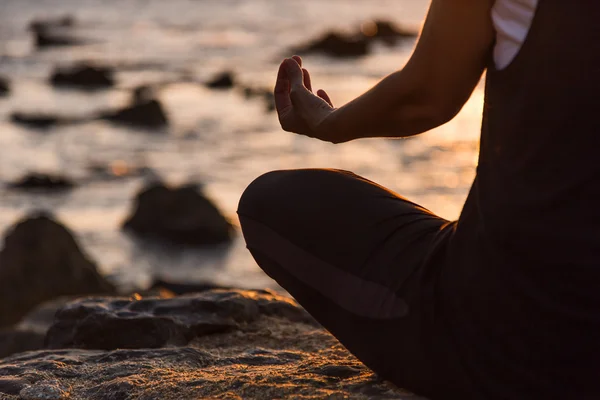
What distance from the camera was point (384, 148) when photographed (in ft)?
56.8

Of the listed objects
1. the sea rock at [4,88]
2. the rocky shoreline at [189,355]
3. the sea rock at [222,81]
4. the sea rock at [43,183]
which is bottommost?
the sea rock at [43,183]

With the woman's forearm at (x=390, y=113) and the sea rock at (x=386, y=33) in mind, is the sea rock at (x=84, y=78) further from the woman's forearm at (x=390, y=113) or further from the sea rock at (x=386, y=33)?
the woman's forearm at (x=390, y=113)

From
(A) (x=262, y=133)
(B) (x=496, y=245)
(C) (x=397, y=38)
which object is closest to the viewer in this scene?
(B) (x=496, y=245)

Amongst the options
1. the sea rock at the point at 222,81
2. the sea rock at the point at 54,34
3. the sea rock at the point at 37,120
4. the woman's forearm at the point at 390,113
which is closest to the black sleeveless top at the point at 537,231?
the woman's forearm at the point at 390,113

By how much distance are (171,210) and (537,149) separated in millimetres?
10967

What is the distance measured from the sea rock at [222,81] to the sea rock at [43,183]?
11493mm

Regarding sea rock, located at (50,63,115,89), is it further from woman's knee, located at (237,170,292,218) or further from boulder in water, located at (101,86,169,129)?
woman's knee, located at (237,170,292,218)

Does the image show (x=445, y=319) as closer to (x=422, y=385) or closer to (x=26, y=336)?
(x=422, y=385)

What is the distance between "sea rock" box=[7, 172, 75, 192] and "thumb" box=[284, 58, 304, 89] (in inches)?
506

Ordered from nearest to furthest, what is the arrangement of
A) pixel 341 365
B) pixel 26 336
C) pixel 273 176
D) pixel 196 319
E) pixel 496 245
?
pixel 496 245 < pixel 273 176 < pixel 341 365 < pixel 196 319 < pixel 26 336

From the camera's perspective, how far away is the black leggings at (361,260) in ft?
7.42

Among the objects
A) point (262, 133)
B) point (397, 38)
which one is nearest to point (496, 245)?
point (262, 133)

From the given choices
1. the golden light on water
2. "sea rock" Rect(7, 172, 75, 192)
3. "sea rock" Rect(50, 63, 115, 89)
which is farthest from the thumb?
the golden light on water

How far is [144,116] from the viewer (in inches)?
811
